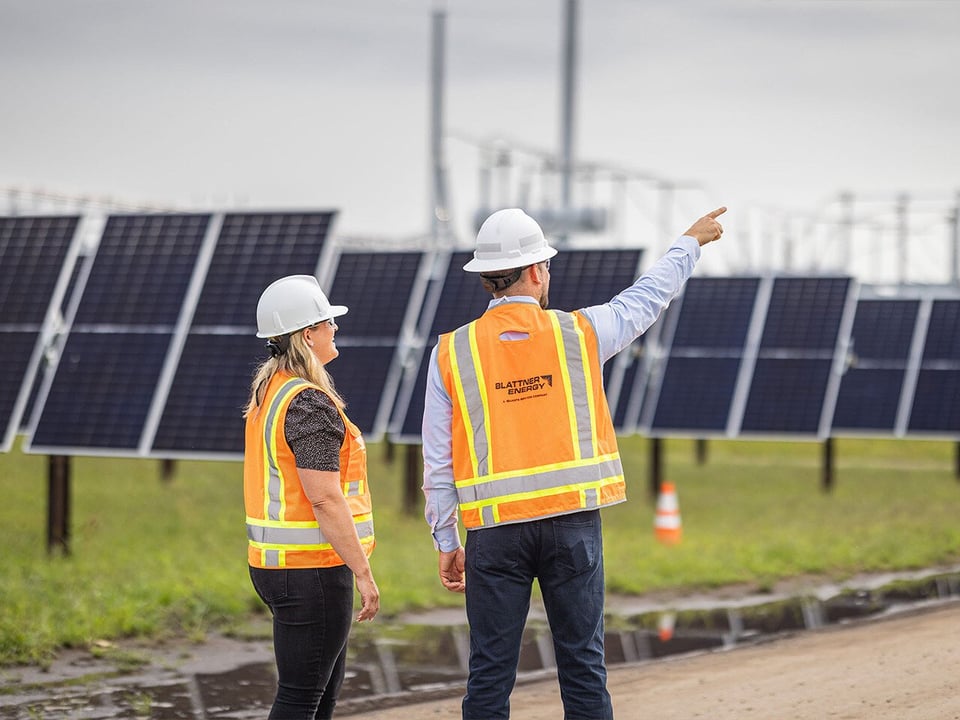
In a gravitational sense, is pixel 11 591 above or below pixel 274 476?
below

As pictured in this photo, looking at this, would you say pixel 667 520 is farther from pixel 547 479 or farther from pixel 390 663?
pixel 547 479

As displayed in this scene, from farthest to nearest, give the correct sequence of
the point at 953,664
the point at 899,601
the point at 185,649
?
the point at 899,601 < the point at 185,649 < the point at 953,664

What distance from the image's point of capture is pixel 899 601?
1141cm

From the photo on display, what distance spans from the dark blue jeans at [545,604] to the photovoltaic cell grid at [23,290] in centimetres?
751

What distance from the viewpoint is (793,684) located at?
25.9 feet

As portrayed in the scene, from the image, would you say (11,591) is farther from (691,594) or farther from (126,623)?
(691,594)

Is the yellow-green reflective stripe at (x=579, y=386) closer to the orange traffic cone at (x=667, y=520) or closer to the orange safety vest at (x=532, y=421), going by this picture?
the orange safety vest at (x=532, y=421)

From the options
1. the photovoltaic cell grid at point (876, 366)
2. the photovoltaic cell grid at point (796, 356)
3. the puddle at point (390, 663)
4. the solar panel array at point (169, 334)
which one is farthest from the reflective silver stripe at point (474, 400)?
the photovoltaic cell grid at point (876, 366)

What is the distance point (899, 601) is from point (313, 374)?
7.53 m

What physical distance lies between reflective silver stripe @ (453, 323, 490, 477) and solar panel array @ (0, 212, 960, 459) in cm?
560

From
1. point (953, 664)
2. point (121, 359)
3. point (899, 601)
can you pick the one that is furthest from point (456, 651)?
point (121, 359)

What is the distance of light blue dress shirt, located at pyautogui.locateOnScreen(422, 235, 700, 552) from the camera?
206 inches

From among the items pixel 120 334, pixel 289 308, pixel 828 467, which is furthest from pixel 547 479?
pixel 828 467

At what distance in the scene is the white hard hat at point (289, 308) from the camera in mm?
5258
